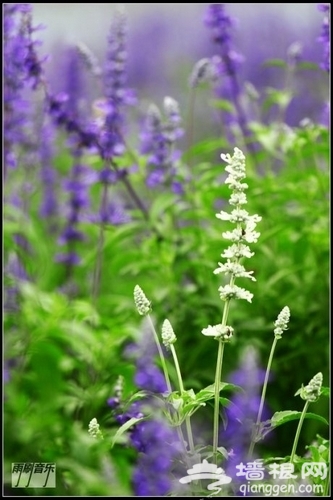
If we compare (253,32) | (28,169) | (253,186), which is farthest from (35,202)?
(253,186)

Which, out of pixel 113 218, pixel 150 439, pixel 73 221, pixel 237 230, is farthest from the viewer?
pixel 73 221

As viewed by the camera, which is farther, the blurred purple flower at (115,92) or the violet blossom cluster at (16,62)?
the blurred purple flower at (115,92)

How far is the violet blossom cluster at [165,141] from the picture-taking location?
1.92 metres

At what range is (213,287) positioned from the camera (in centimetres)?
203

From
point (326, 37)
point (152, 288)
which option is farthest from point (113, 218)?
point (326, 37)

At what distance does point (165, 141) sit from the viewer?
78.0 inches

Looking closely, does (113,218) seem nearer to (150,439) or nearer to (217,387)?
(150,439)

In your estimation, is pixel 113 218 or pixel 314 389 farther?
pixel 113 218

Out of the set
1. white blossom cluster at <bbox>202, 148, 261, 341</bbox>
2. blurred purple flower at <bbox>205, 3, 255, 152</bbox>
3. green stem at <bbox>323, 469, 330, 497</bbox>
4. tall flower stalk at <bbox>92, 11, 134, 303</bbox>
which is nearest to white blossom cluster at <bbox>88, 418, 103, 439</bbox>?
white blossom cluster at <bbox>202, 148, 261, 341</bbox>

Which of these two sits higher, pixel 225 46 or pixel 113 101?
pixel 225 46

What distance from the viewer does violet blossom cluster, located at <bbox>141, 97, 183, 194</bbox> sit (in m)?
1.92

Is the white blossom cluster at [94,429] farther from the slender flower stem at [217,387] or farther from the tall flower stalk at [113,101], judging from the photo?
the tall flower stalk at [113,101]

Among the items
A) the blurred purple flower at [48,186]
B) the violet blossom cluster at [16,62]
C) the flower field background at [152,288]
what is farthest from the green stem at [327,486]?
the blurred purple flower at [48,186]

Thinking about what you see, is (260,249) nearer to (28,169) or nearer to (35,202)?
(28,169)
